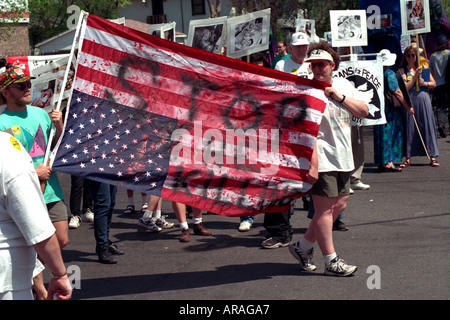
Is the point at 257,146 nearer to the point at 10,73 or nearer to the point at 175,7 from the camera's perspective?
the point at 10,73

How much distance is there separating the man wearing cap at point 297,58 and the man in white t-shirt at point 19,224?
220 inches

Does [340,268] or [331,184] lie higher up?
[331,184]

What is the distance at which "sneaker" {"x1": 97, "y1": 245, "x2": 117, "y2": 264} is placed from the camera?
764 cm

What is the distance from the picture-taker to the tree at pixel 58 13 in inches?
2162

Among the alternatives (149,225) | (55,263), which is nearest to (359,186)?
(149,225)

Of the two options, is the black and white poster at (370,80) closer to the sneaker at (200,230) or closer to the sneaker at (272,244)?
the sneaker at (200,230)

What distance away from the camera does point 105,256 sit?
25.1ft

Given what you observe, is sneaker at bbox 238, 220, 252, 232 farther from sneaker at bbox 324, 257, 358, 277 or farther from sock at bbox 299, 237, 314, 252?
sneaker at bbox 324, 257, 358, 277

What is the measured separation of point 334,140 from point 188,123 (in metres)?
1.27

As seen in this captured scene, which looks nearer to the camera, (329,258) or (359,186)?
(329,258)

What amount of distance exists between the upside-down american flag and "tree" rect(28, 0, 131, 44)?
47.1 m

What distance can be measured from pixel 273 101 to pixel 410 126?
23.9 feet

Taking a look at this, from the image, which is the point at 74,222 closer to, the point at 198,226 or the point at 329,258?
the point at 198,226

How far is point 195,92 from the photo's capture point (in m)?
6.59
